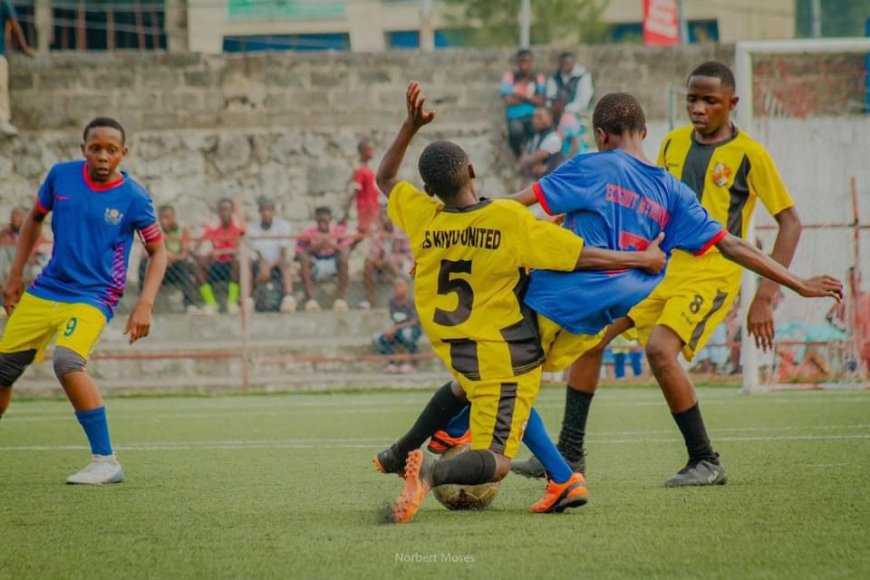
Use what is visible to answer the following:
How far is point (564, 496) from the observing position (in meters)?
5.99

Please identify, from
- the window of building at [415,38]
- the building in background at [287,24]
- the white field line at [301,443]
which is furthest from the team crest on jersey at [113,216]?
the window of building at [415,38]

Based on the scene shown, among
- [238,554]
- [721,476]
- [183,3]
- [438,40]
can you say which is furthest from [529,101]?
[438,40]

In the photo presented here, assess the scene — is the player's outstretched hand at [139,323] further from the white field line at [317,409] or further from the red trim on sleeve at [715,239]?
the white field line at [317,409]

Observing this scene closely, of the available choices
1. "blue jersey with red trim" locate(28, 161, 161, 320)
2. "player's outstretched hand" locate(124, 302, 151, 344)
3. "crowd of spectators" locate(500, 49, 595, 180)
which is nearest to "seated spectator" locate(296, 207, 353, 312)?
"crowd of spectators" locate(500, 49, 595, 180)

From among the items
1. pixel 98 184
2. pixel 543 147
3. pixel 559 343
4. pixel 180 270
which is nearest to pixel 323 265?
pixel 180 270

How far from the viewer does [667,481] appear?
6.95 m

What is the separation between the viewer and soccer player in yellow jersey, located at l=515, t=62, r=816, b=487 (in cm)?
715

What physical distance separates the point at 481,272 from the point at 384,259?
1148cm

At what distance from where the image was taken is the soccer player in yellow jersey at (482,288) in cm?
596

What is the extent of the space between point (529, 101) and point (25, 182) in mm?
6964

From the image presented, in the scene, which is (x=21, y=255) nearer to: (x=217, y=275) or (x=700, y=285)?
(x=700, y=285)

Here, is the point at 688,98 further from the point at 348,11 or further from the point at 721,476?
the point at 348,11

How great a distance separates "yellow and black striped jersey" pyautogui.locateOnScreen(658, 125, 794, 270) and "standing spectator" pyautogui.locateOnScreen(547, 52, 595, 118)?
38.2 feet

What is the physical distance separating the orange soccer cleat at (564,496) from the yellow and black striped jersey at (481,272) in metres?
0.50
